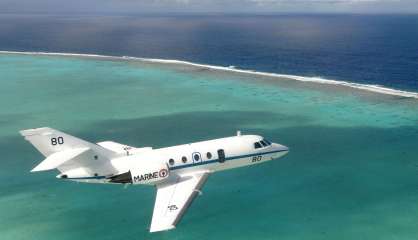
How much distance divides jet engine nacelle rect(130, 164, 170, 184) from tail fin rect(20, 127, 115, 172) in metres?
2.81

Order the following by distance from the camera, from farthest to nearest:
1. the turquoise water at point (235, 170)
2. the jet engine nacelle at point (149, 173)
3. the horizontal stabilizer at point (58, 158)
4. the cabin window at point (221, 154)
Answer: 1. the cabin window at point (221, 154)
2. the jet engine nacelle at point (149, 173)
3. the turquoise water at point (235, 170)
4. the horizontal stabilizer at point (58, 158)

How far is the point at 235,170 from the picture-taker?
45.2 meters

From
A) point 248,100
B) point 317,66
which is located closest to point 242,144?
point 248,100

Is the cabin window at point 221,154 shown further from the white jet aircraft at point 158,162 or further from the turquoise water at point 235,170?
the turquoise water at point 235,170

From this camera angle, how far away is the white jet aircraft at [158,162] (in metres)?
33.4

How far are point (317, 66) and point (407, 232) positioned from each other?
3841 inches

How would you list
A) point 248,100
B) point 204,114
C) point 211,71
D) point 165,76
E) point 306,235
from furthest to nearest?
point 211,71
point 165,76
point 248,100
point 204,114
point 306,235

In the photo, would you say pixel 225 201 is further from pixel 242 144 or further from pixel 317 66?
pixel 317 66

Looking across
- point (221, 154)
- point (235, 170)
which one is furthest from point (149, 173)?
point (235, 170)

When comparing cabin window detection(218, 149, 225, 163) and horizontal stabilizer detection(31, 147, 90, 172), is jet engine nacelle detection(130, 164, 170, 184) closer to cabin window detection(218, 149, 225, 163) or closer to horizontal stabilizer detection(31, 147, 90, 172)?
horizontal stabilizer detection(31, 147, 90, 172)

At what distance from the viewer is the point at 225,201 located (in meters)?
38.4

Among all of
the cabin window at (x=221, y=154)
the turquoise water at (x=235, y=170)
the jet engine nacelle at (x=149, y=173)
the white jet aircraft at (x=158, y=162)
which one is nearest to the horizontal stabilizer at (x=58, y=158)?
the white jet aircraft at (x=158, y=162)

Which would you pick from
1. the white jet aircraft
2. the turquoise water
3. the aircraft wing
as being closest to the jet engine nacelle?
the white jet aircraft

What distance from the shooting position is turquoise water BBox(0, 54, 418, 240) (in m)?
34.6
